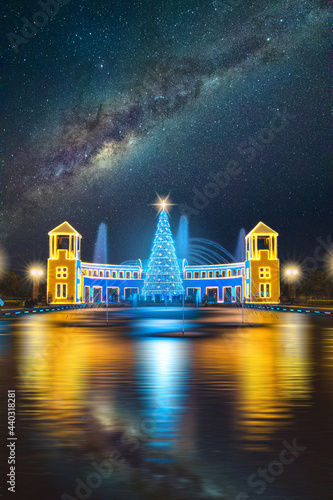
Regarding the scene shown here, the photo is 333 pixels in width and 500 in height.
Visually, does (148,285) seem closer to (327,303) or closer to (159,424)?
(327,303)

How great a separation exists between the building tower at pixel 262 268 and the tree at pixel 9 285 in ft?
108

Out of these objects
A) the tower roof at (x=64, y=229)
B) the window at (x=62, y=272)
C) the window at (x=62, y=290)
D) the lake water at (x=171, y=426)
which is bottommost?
the lake water at (x=171, y=426)

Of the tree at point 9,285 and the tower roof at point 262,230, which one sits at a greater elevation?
the tower roof at point 262,230

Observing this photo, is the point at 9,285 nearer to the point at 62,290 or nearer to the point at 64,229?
the point at 62,290

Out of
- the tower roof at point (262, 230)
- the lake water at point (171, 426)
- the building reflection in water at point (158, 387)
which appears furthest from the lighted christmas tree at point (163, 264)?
the lake water at point (171, 426)

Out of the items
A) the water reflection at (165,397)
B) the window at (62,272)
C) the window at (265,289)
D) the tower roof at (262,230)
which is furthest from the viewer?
the tower roof at (262,230)

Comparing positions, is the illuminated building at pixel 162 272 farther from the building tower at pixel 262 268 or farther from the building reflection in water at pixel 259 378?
the building reflection in water at pixel 259 378

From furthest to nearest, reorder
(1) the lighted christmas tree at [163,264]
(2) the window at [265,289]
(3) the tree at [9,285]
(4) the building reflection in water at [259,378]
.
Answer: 1. (2) the window at [265,289]
2. (3) the tree at [9,285]
3. (1) the lighted christmas tree at [163,264]
4. (4) the building reflection in water at [259,378]

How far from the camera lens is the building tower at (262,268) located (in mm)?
104875

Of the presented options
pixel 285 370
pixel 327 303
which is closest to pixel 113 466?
pixel 285 370

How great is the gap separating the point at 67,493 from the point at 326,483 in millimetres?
2150

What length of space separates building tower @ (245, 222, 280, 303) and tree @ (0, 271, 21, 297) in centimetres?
3302

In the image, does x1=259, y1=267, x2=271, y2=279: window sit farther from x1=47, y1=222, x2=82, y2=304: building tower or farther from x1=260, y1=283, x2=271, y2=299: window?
x1=47, y1=222, x2=82, y2=304: building tower

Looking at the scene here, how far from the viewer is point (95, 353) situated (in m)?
20.5
